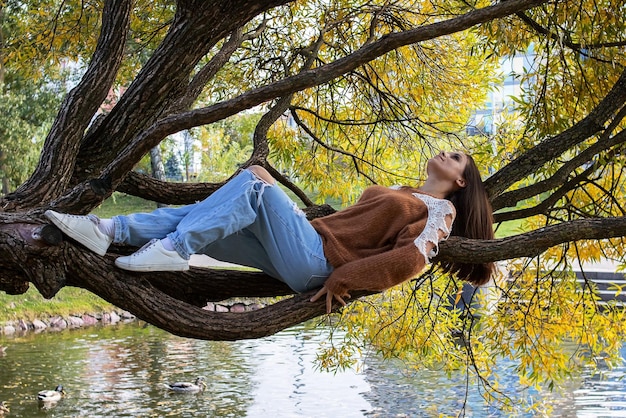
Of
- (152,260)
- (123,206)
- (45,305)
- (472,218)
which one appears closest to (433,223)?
(472,218)

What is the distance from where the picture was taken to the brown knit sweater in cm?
281

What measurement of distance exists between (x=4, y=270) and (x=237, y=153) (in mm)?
20770

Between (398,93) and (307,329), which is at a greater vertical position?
(398,93)

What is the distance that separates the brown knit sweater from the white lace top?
18 millimetres

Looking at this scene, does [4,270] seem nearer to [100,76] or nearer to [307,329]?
[100,76]

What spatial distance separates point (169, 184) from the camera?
396cm

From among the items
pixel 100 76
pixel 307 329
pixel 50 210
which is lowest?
pixel 307 329

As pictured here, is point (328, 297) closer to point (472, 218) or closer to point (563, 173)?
point (472, 218)

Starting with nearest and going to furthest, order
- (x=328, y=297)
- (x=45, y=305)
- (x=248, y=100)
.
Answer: (x=248, y=100), (x=328, y=297), (x=45, y=305)

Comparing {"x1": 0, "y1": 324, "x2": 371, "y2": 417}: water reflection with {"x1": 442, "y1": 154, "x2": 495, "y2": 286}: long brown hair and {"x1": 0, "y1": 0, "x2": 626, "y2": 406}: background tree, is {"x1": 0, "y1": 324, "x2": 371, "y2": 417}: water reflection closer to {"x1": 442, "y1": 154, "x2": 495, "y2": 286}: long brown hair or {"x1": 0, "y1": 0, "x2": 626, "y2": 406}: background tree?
{"x1": 0, "y1": 0, "x2": 626, "y2": 406}: background tree

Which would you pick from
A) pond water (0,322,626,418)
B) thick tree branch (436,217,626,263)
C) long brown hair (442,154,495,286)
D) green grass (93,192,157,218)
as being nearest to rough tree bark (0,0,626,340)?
thick tree branch (436,217,626,263)

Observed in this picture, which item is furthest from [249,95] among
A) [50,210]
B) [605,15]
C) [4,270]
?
[605,15]

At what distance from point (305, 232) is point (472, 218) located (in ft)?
2.30

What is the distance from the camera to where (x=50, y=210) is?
2531 mm
